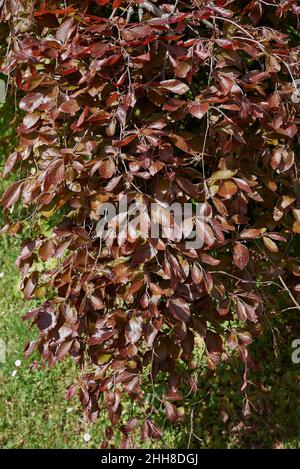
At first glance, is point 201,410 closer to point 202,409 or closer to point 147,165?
point 202,409

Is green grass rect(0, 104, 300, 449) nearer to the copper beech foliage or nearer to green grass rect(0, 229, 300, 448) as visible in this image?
green grass rect(0, 229, 300, 448)

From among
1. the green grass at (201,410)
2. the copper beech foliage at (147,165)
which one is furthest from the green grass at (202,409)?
the copper beech foliage at (147,165)

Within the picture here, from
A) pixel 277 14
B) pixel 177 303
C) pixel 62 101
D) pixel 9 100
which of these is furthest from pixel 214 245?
pixel 9 100

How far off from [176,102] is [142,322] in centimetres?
66

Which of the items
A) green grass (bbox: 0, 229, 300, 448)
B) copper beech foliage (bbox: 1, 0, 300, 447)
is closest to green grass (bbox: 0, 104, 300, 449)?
green grass (bbox: 0, 229, 300, 448)

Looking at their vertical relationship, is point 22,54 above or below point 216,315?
above

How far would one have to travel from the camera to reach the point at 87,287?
1.92 meters

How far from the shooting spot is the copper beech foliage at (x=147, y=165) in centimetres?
180

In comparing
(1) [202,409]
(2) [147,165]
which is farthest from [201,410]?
(2) [147,165]

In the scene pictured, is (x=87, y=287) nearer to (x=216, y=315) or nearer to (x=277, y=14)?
(x=216, y=315)

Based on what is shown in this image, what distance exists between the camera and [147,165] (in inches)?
69.6

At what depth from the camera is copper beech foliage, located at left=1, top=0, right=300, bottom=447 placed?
1802mm

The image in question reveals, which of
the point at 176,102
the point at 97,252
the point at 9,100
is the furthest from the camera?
the point at 9,100

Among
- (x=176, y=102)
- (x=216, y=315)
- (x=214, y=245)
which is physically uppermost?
(x=176, y=102)
